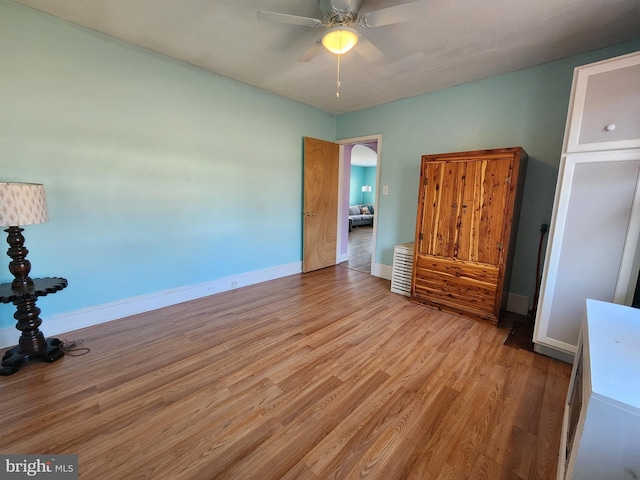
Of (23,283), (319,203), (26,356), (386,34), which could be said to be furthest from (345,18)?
(26,356)

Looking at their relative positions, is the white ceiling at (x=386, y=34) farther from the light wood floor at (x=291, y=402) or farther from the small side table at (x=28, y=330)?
the light wood floor at (x=291, y=402)

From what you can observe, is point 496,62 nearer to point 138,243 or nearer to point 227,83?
point 227,83

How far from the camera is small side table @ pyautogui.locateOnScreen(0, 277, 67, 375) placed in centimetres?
182

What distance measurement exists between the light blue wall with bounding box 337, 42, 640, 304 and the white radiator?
0.46 meters

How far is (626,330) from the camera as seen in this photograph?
3.87 ft

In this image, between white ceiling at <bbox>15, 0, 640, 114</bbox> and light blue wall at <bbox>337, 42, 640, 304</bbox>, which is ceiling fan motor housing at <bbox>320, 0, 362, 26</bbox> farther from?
light blue wall at <bbox>337, 42, 640, 304</bbox>

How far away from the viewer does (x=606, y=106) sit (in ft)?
5.77

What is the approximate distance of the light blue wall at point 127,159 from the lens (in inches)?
82.0

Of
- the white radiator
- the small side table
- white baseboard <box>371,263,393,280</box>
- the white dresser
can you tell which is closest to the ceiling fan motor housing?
the white dresser

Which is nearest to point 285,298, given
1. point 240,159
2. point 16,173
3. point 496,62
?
point 240,159

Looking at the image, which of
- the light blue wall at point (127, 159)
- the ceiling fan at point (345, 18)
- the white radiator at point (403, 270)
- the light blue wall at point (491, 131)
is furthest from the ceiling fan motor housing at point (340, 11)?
the white radiator at point (403, 270)

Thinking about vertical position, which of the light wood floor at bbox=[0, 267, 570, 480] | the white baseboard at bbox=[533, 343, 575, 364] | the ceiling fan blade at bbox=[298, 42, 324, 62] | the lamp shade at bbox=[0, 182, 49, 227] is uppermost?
the ceiling fan blade at bbox=[298, 42, 324, 62]

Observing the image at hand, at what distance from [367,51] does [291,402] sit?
2.90 meters

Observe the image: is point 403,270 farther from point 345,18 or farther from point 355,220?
point 355,220
